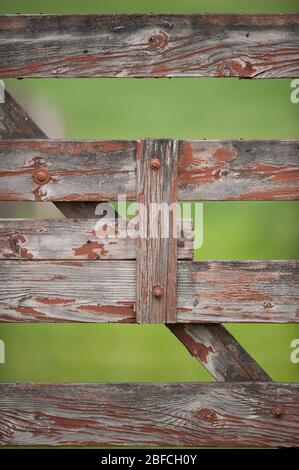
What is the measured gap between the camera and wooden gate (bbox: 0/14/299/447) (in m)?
3.21

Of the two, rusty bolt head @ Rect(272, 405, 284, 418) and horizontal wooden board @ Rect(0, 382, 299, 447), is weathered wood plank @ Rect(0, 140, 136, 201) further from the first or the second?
rusty bolt head @ Rect(272, 405, 284, 418)

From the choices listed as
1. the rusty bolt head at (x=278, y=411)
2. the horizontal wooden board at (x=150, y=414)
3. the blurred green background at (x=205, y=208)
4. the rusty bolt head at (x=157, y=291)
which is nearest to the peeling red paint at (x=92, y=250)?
the rusty bolt head at (x=157, y=291)

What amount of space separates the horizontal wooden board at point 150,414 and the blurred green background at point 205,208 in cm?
212

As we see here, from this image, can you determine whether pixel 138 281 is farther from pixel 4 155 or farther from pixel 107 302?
pixel 4 155

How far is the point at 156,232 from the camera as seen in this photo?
329cm

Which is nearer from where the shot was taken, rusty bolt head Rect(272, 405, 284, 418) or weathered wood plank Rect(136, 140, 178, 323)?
weathered wood plank Rect(136, 140, 178, 323)

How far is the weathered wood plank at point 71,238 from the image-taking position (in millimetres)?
3270

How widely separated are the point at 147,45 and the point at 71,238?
903 millimetres

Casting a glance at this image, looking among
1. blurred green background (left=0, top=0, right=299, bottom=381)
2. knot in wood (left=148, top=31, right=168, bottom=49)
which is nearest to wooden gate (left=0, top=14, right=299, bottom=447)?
knot in wood (left=148, top=31, right=168, bottom=49)

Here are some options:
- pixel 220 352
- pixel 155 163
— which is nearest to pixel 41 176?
pixel 155 163

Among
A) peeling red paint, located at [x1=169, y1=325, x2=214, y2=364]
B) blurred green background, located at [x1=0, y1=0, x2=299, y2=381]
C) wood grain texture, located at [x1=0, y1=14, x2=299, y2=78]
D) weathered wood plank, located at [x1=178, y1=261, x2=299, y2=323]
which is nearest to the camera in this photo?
wood grain texture, located at [x1=0, y1=14, x2=299, y2=78]

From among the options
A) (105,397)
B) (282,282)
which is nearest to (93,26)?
(282,282)

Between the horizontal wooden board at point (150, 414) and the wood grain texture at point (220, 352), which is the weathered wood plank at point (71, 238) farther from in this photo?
the horizontal wooden board at point (150, 414)

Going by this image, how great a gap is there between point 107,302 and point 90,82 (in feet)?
12.0
